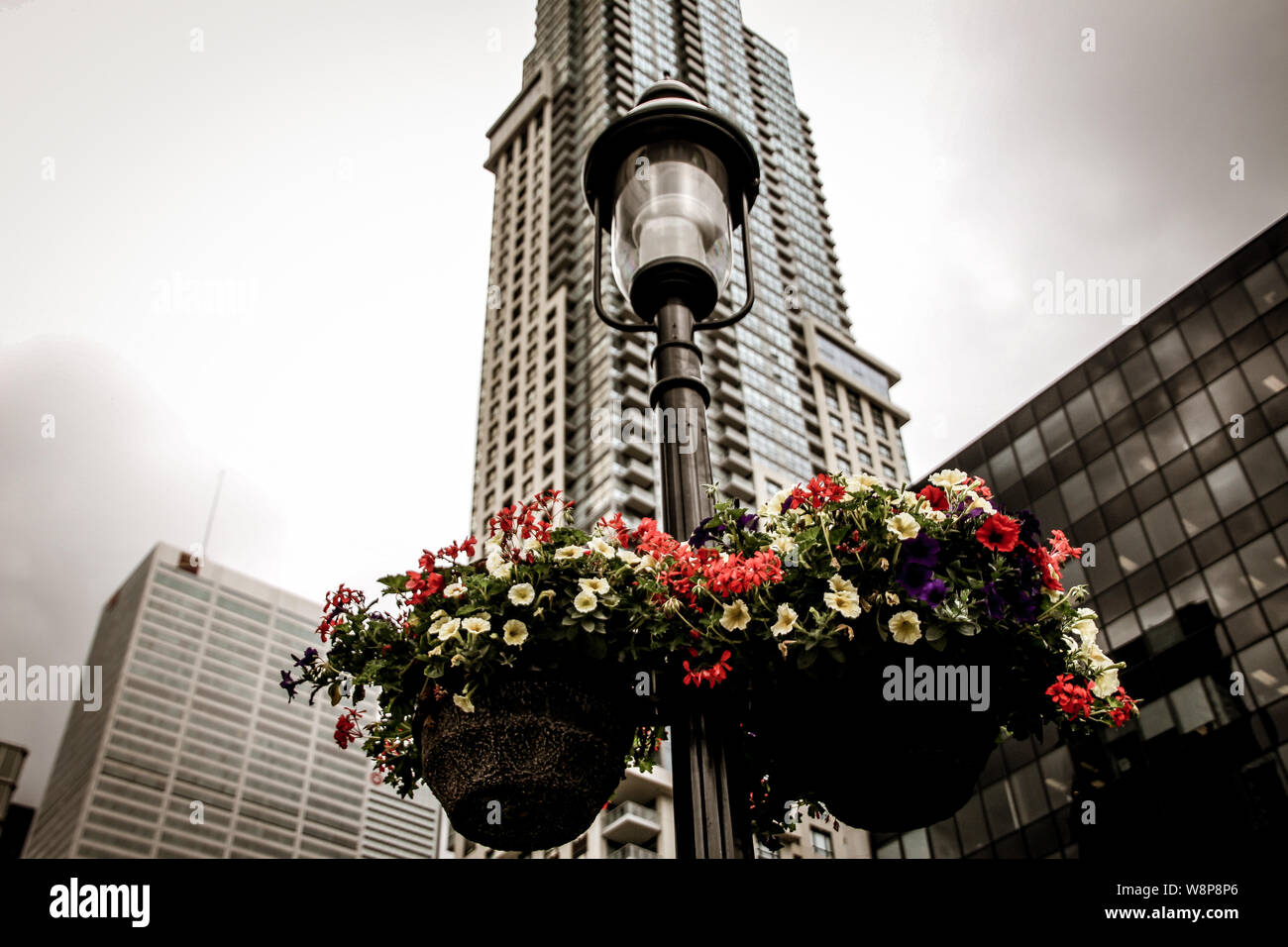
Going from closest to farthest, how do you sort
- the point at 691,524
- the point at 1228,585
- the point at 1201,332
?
the point at 691,524
the point at 1228,585
the point at 1201,332

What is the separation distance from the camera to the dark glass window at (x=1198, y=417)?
3191 cm

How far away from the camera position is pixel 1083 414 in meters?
36.4

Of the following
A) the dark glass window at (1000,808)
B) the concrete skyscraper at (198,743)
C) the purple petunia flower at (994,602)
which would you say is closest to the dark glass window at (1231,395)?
the dark glass window at (1000,808)

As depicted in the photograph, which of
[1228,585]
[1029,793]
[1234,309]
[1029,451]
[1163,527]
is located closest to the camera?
[1228,585]

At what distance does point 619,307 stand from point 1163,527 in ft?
159

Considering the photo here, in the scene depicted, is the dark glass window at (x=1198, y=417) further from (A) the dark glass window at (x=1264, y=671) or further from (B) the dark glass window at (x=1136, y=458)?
(A) the dark glass window at (x=1264, y=671)

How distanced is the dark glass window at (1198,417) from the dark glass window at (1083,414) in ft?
10.2

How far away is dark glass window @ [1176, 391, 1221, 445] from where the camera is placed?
31.9m

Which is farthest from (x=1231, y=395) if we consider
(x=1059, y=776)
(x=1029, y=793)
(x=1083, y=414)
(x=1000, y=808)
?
(x=1000, y=808)

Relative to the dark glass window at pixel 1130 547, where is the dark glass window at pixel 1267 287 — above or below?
above

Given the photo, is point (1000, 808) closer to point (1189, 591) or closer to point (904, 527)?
point (1189, 591)
